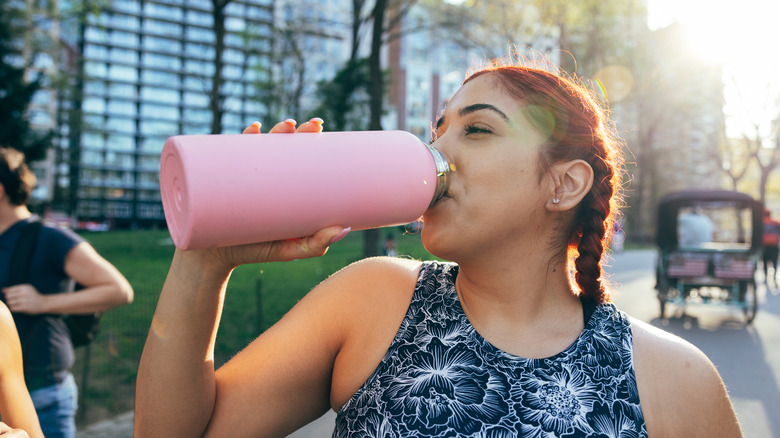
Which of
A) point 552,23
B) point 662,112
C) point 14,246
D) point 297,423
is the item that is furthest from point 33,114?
point 662,112

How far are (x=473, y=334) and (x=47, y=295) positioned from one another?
2.21 metres

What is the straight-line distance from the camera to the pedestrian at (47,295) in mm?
2439

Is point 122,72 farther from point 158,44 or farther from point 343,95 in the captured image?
point 343,95

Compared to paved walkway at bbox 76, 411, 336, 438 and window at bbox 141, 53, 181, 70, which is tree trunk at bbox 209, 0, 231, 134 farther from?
window at bbox 141, 53, 181, 70

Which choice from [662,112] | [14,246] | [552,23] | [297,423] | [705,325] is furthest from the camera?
[662,112]

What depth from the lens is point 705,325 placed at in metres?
8.65

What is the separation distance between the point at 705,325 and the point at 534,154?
8.79 metres

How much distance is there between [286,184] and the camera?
1064 millimetres

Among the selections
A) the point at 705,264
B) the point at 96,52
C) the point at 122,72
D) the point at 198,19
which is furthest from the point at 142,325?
the point at 198,19

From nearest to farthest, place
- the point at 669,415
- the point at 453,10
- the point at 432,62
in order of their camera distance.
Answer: the point at 669,415, the point at 453,10, the point at 432,62

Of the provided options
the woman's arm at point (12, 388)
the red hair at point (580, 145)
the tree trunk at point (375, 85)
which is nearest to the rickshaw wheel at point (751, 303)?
the tree trunk at point (375, 85)

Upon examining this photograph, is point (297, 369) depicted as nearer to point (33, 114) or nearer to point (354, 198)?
point (354, 198)

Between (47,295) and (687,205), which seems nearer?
(47,295)

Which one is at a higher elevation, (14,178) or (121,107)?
(121,107)
